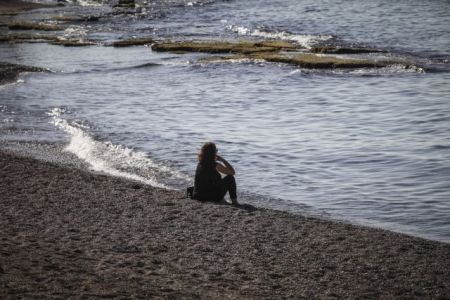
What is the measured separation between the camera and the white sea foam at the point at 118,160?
1828 centimetres

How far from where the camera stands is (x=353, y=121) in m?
25.8

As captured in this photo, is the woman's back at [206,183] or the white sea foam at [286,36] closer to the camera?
the woman's back at [206,183]

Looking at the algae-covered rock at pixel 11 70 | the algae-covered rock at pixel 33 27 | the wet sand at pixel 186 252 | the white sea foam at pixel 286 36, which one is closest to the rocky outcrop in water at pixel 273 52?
the white sea foam at pixel 286 36

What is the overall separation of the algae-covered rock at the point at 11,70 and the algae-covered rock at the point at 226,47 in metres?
9.68

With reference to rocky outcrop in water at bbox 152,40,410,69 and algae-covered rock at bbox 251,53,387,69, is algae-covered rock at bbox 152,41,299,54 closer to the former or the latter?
rocky outcrop in water at bbox 152,40,410,69

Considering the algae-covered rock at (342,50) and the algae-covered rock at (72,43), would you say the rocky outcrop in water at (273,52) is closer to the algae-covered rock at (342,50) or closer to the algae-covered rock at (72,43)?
the algae-covered rock at (342,50)

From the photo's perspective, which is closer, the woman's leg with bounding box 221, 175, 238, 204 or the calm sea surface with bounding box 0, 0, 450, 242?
the woman's leg with bounding box 221, 175, 238, 204

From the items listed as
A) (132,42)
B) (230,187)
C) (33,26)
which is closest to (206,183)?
(230,187)

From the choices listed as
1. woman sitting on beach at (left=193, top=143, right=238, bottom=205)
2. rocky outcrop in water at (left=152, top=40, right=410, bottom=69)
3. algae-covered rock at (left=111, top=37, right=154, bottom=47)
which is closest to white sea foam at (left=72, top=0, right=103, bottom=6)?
algae-covered rock at (left=111, top=37, right=154, bottom=47)

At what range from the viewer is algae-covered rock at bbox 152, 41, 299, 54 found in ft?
139

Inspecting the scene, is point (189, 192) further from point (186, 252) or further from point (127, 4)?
point (127, 4)

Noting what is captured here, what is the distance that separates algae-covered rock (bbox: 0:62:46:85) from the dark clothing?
73.3 ft

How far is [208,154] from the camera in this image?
15.1m

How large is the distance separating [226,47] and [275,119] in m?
17.8
